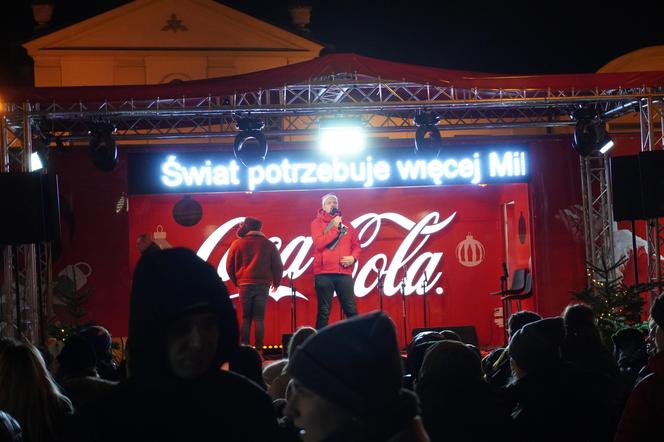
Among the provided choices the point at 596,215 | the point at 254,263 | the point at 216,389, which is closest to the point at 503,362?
the point at 216,389

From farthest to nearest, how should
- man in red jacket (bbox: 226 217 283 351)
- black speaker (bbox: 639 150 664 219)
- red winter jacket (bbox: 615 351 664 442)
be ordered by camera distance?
man in red jacket (bbox: 226 217 283 351) < black speaker (bbox: 639 150 664 219) < red winter jacket (bbox: 615 351 664 442)

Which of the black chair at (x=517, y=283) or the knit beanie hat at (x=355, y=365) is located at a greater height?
the knit beanie hat at (x=355, y=365)

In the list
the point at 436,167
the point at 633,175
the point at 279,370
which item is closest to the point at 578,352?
the point at 279,370

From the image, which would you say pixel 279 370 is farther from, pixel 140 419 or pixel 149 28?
pixel 149 28

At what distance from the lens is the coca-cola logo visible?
48.7 feet

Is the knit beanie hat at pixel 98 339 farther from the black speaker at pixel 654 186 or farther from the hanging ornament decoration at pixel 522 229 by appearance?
the hanging ornament decoration at pixel 522 229

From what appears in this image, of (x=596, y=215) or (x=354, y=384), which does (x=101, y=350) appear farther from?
(x=596, y=215)

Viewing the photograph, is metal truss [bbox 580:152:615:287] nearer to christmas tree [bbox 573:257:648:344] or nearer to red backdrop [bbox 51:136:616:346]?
red backdrop [bbox 51:136:616:346]

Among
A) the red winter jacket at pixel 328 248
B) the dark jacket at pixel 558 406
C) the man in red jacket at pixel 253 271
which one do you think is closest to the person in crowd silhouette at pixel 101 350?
the dark jacket at pixel 558 406

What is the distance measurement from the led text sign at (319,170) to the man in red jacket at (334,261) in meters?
0.88

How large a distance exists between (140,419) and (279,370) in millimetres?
3783

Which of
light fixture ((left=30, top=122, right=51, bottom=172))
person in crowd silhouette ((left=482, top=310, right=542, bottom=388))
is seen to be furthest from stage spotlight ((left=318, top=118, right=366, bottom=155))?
person in crowd silhouette ((left=482, top=310, right=542, bottom=388))

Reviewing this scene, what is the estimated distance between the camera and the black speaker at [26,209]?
870 centimetres

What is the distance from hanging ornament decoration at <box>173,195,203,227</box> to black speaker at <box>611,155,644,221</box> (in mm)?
6890
